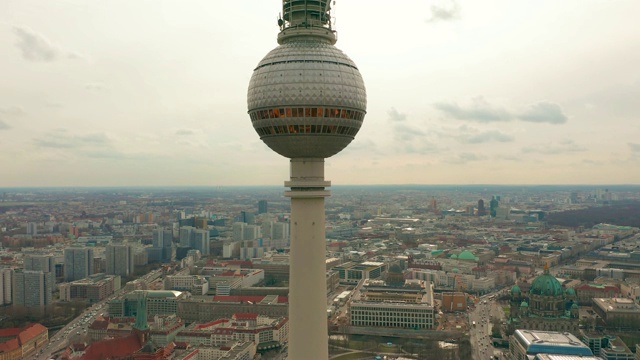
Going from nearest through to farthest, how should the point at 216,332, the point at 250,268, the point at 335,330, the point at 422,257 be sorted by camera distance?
the point at 216,332, the point at 335,330, the point at 250,268, the point at 422,257

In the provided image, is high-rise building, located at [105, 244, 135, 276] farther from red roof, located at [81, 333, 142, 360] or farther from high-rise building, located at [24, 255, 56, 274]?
red roof, located at [81, 333, 142, 360]

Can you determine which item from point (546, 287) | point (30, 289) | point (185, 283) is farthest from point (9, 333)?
point (546, 287)

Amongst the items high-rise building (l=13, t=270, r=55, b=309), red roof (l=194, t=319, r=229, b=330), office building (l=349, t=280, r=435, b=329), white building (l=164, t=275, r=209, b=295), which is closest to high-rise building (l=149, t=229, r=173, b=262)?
white building (l=164, t=275, r=209, b=295)

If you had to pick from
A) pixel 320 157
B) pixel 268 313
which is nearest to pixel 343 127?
pixel 320 157

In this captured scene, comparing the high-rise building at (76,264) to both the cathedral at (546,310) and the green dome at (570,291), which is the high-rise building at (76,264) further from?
the green dome at (570,291)

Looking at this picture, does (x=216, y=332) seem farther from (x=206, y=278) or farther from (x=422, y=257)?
(x=422, y=257)

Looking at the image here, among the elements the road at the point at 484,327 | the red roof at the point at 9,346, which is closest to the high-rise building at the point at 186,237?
the road at the point at 484,327
